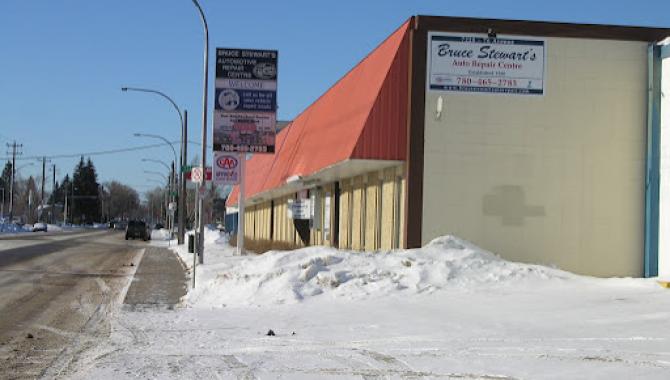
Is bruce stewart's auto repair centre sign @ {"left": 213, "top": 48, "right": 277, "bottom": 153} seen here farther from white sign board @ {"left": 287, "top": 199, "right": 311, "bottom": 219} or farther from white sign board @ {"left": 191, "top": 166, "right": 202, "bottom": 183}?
white sign board @ {"left": 191, "top": 166, "right": 202, "bottom": 183}

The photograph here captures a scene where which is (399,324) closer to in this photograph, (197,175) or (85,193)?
(197,175)

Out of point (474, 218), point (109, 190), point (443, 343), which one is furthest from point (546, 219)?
point (109, 190)

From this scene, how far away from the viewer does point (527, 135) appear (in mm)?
18766

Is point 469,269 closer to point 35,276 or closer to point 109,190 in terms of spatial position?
point 35,276


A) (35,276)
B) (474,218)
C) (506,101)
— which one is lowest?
(35,276)

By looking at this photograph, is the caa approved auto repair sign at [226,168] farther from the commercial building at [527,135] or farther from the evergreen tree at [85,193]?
the evergreen tree at [85,193]

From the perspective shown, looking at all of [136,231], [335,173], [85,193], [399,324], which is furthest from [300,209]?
[85,193]

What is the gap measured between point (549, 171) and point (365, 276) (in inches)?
237

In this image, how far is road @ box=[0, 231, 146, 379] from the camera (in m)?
8.99

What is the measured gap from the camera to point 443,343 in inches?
384

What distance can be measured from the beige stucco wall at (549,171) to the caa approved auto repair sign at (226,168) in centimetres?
1022

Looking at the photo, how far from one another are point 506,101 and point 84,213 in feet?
481

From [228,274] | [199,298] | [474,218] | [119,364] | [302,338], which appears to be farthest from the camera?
[474,218]

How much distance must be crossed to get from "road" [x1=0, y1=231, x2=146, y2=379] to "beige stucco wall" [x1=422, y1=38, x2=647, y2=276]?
7926 millimetres
